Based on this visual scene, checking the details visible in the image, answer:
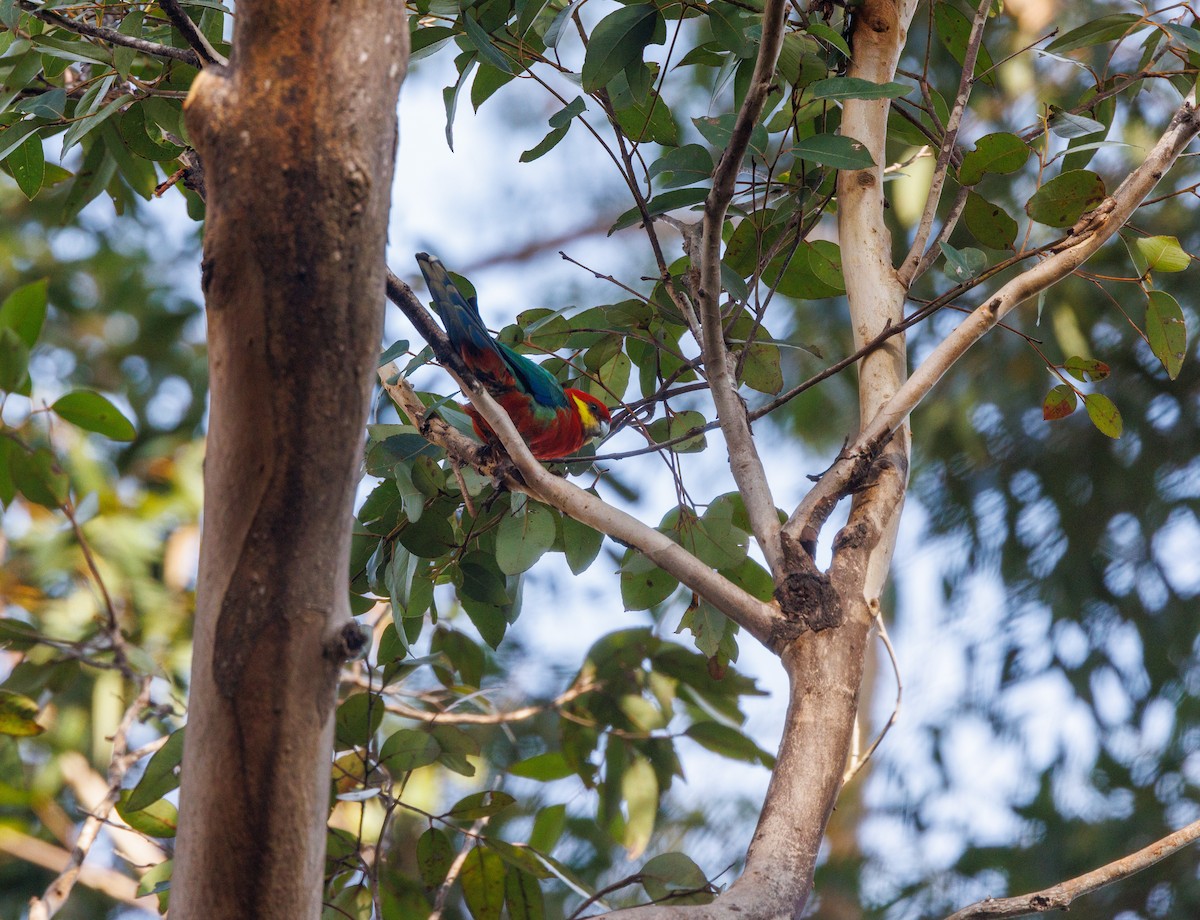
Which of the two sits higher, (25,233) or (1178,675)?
(25,233)

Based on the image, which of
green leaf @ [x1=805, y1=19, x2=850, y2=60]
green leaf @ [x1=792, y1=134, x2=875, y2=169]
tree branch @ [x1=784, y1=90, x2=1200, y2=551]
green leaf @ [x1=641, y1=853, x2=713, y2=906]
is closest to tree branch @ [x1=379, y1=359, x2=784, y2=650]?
tree branch @ [x1=784, y1=90, x2=1200, y2=551]

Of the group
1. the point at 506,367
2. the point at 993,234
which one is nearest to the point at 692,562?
the point at 993,234

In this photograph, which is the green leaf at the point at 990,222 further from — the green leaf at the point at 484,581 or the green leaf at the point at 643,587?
the green leaf at the point at 484,581

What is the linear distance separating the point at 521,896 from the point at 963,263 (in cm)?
164

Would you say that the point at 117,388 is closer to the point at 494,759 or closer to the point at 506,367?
the point at 494,759

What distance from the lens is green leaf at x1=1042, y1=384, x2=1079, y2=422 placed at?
77.5 inches

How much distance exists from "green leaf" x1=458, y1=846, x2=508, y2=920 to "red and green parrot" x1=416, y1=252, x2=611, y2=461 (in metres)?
0.96

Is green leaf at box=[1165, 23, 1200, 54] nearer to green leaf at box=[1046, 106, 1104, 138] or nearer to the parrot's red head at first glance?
green leaf at box=[1046, 106, 1104, 138]

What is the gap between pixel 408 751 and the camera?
2271mm

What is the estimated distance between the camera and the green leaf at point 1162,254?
1.85m

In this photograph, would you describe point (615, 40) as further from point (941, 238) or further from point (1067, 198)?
point (1067, 198)

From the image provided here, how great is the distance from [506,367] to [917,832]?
397 centimetres

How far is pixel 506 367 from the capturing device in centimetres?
301

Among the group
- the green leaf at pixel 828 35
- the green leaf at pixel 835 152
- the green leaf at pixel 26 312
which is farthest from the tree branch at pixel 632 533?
the green leaf at pixel 26 312
